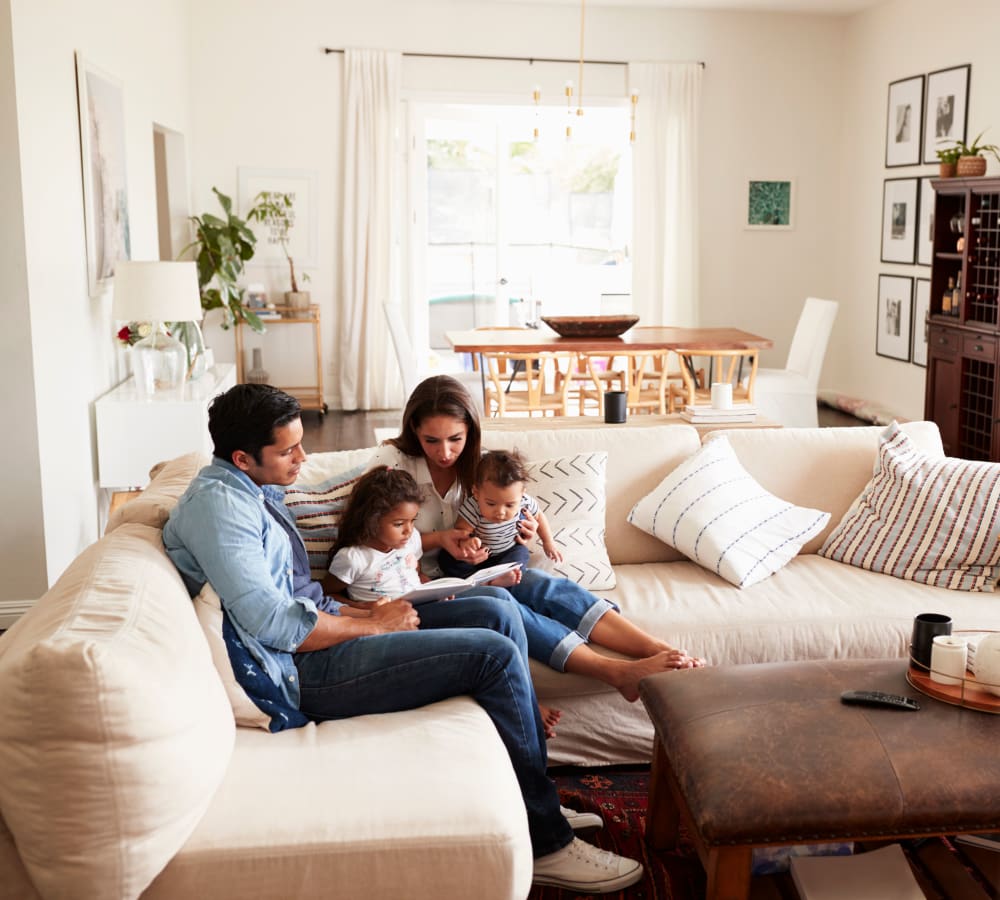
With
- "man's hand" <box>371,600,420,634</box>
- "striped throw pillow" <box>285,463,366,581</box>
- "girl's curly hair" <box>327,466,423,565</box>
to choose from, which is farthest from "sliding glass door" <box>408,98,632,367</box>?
"man's hand" <box>371,600,420,634</box>

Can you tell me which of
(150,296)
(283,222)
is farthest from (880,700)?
(283,222)

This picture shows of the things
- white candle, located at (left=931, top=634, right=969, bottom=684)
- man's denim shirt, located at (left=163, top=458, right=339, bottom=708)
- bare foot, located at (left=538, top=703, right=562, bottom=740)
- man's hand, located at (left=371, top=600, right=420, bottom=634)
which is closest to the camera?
man's denim shirt, located at (left=163, top=458, right=339, bottom=708)

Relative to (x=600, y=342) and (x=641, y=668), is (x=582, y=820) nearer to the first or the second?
(x=641, y=668)

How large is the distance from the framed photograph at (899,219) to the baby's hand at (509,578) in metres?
5.89

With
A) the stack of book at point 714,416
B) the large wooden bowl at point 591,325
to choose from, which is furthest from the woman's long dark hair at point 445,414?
the large wooden bowl at point 591,325

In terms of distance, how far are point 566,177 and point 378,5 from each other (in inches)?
77.5

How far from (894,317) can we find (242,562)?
269 inches

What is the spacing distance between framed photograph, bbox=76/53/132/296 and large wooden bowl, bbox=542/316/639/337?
8.03ft

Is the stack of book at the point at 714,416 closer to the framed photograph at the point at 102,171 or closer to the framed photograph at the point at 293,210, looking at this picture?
the framed photograph at the point at 102,171

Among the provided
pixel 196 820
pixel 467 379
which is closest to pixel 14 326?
pixel 196 820

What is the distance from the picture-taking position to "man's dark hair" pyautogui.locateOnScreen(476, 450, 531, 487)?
2893 millimetres

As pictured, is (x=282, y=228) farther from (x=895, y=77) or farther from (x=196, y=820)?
(x=196, y=820)

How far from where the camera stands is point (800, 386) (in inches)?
274

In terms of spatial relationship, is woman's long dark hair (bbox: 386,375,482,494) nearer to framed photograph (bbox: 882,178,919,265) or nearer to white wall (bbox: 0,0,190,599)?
white wall (bbox: 0,0,190,599)
